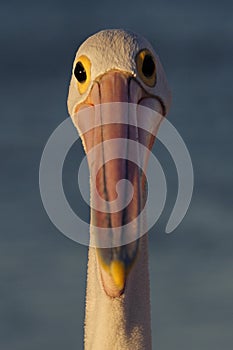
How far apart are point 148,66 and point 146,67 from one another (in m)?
0.05

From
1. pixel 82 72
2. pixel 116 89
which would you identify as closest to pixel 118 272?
pixel 116 89

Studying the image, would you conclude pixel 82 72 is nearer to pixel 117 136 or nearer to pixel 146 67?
pixel 146 67

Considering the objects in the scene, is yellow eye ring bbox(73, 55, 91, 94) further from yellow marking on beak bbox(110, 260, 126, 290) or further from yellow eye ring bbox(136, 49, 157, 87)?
yellow marking on beak bbox(110, 260, 126, 290)

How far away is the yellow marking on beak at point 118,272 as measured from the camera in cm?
1246

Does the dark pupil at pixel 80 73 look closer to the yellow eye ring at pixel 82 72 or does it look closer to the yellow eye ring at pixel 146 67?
the yellow eye ring at pixel 82 72

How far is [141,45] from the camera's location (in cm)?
1477

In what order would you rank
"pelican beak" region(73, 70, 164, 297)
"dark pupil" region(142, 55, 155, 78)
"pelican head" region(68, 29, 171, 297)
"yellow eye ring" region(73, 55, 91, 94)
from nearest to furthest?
"pelican beak" region(73, 70, 164, 297) → "pelican head" region(68, 29, 171, 297) → "yellow eye ring" region(73, 55, 91, 94) → "dark pupil" region(142, 55, 155, 78)

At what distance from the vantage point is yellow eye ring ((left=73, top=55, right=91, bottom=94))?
Answer: 14578mm

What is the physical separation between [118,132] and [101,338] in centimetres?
196

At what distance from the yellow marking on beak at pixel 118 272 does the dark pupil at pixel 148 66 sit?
115 inches

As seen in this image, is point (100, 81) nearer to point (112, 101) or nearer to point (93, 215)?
point (112, 101)

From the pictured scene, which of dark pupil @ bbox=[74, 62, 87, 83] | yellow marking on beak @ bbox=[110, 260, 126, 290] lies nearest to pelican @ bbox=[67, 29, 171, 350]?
dark pupil @ bbox=[74, 62, 87, 83]

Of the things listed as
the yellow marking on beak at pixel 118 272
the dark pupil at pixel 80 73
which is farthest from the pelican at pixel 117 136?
the yellow marking on beak at pixel 118 272

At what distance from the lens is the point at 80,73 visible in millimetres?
14836
